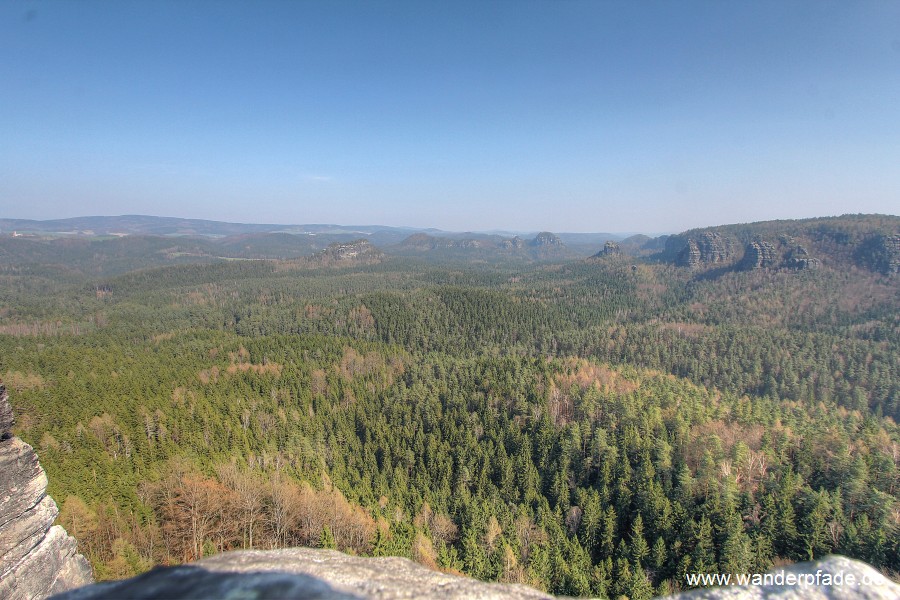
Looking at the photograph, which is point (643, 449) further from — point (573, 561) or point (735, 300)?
point (735, 300)

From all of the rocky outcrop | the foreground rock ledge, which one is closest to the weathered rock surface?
the foreground rock ledge

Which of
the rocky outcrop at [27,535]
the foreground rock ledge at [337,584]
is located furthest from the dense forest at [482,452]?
the foreground rock ledge at [337,584]

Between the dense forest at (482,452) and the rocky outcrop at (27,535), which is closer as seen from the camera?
the rocky outcrop at (27,535)

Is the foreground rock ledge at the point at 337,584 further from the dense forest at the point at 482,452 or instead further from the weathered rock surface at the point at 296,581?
the dense forest at the point at 482,452

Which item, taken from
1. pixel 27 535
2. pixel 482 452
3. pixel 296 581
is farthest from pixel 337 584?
pixel 482 452

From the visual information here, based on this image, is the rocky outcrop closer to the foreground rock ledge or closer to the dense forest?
the dense forest

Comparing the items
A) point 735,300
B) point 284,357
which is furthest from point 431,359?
point 735,300
